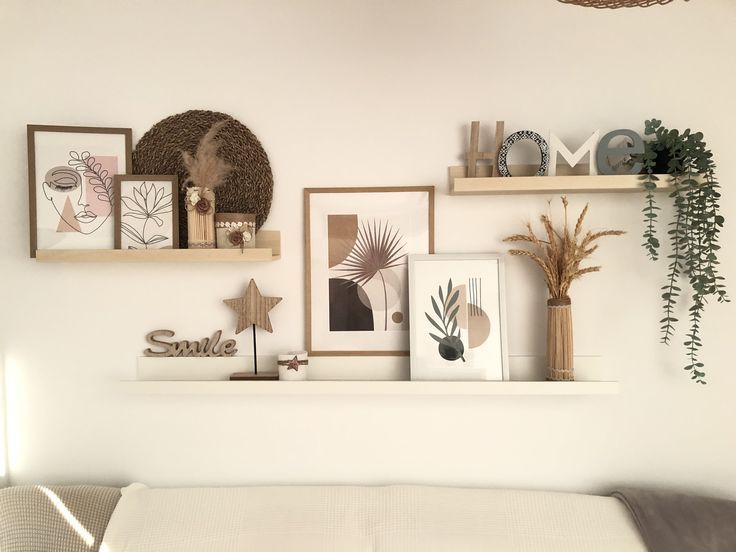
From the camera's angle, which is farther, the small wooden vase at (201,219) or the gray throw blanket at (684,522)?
the small wooden vase at (201,219)

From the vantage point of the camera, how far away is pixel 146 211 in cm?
202

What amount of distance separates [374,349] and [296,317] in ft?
0.95

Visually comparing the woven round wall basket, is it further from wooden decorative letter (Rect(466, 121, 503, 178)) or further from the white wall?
wooden decorative letter (Rect(466, 121, 503, 178))

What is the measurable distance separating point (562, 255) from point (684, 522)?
2.83 feet

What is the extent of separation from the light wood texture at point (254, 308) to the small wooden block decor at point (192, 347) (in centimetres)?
9

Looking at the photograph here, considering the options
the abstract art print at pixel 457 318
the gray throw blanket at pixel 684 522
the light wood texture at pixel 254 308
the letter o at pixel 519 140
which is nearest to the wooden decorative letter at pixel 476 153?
the letter o at pixel 519 140

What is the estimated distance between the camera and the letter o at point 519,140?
75.9 inches

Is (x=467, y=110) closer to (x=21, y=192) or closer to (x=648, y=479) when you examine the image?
(x=648, y=479)

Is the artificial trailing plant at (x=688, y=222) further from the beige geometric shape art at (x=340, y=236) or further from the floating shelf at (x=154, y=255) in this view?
the floating shelf at (x=154, y=255)

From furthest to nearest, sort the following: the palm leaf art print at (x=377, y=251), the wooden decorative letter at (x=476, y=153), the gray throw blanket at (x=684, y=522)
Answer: the palm leaf art print at (x=377, y=251) → the wooden decorative letter at (x=476, y=153) → the gray throw blanket at (x=684, y=522)

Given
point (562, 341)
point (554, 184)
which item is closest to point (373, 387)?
point (562, 341)

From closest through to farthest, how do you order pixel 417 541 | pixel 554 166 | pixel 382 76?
1. pixel 417 541
2. pixel 554 166
3. pixel 382 76

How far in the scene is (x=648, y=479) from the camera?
79.2 inches

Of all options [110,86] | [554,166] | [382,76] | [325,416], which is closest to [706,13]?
[554,166]
